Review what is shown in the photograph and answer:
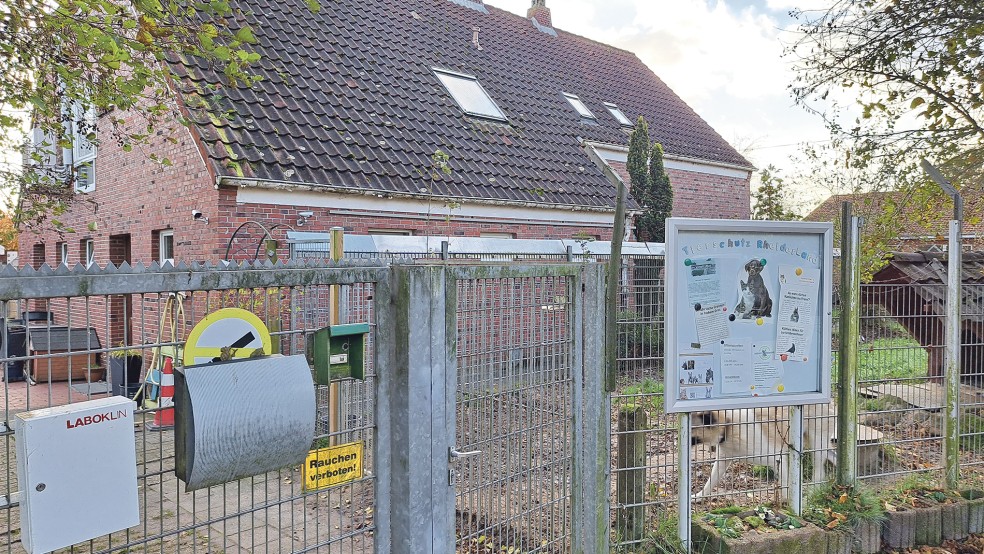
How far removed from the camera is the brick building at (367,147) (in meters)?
9.43

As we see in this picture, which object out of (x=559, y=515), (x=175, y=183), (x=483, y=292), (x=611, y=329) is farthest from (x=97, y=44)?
(x=175, y=183)

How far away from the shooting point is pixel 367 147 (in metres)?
11.0

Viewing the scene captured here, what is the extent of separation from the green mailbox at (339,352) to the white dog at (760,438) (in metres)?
2.73

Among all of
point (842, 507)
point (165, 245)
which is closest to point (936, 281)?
point (842, 507)

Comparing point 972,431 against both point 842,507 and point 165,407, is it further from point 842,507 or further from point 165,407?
point 165,407

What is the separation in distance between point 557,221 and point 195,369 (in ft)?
38.1

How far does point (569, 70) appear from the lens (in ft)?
63.1

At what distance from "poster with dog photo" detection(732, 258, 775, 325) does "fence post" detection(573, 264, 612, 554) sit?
1.06m

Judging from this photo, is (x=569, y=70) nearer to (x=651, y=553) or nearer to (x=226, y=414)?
(x=651, y=553)

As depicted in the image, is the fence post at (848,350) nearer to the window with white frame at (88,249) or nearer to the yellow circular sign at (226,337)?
the yellow circular sign at (226,337)

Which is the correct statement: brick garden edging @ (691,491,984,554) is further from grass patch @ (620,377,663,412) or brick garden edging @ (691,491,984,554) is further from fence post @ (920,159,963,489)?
grass patch @ (620,377,663,412)

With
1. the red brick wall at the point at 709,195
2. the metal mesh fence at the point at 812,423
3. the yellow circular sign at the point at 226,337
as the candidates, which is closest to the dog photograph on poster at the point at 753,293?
the metal mesh fence at the point at 812,423

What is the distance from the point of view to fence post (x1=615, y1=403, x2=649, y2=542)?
167 inches

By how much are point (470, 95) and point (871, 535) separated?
39.1ft
